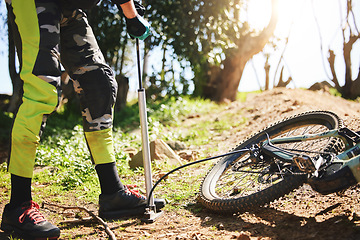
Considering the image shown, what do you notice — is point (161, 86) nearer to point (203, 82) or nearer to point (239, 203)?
point (203, 82)

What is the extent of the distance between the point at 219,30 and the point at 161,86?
1806 millimetres

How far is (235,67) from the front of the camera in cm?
958

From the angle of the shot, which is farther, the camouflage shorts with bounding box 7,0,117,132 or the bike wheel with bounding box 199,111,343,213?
the camouflage shorts with bounding box 7,0,117,132

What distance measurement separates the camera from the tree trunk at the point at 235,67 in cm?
942

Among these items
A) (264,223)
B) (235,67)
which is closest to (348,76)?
(235,67)

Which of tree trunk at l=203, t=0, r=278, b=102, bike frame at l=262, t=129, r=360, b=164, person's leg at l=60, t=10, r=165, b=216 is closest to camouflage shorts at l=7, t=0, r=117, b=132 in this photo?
person's leg at l=60, t=10, r=165, b=216

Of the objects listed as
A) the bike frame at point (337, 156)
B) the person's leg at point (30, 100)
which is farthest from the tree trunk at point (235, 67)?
the person's leg at point (30, 100)

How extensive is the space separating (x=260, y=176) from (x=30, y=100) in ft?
4.66

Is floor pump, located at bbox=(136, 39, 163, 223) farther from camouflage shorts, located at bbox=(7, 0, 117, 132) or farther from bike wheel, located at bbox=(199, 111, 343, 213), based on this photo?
→ bike wheel, located at bbox=(199, 111, 343, 213)

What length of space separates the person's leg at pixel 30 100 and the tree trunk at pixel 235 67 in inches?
300

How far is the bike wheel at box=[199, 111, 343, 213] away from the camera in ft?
6.66

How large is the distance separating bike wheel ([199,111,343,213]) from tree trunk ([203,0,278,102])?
22.0 ft

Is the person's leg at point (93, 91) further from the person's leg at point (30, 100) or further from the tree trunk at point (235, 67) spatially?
the tree trunk at point (235, 67)

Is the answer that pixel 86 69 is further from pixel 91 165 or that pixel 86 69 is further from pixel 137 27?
pixel 91 165
